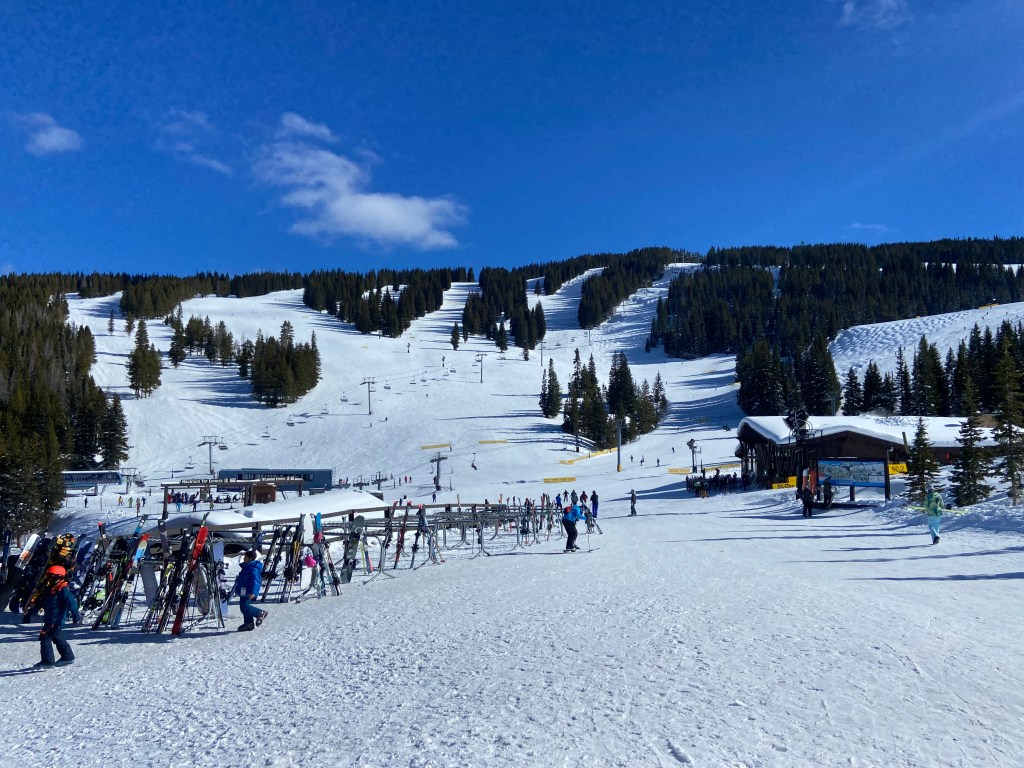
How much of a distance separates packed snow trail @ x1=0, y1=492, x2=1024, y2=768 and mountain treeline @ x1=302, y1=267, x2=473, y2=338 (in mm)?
138775

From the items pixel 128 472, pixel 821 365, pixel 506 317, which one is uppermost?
pixel 506 317

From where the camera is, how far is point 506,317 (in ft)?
562

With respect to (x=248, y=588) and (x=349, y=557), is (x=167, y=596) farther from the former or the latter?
(x=349, y=557)

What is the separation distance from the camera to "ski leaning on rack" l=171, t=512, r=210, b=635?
10.5 metres

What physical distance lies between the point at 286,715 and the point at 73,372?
109 meters

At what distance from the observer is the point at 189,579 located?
10719mm

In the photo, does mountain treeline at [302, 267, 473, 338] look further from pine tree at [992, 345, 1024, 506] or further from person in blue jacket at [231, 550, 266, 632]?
person in blue jacket at [231, 550, 266, 632]

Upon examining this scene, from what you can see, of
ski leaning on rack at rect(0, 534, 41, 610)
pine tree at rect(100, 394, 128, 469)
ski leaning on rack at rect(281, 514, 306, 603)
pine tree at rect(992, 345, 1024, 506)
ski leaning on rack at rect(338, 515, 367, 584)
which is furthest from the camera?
pine tree at rect(100, 394, 128, 469)

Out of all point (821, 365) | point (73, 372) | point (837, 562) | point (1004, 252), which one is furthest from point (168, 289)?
point (1004, 252)

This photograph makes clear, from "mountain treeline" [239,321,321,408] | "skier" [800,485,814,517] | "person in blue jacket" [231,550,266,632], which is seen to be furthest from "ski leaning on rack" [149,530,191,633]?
"mountain treeline" [239,321,321,408]

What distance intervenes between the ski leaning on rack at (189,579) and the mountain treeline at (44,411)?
35630 millimetres

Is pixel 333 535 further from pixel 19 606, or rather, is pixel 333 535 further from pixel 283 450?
pixel 283 450

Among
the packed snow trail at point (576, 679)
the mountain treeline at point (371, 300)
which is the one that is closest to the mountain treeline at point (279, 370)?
the mountain treeline at point (371, 300)

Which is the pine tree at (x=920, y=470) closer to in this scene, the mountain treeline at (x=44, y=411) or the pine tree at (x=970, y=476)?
the pine tree at (x=970, y=476)
